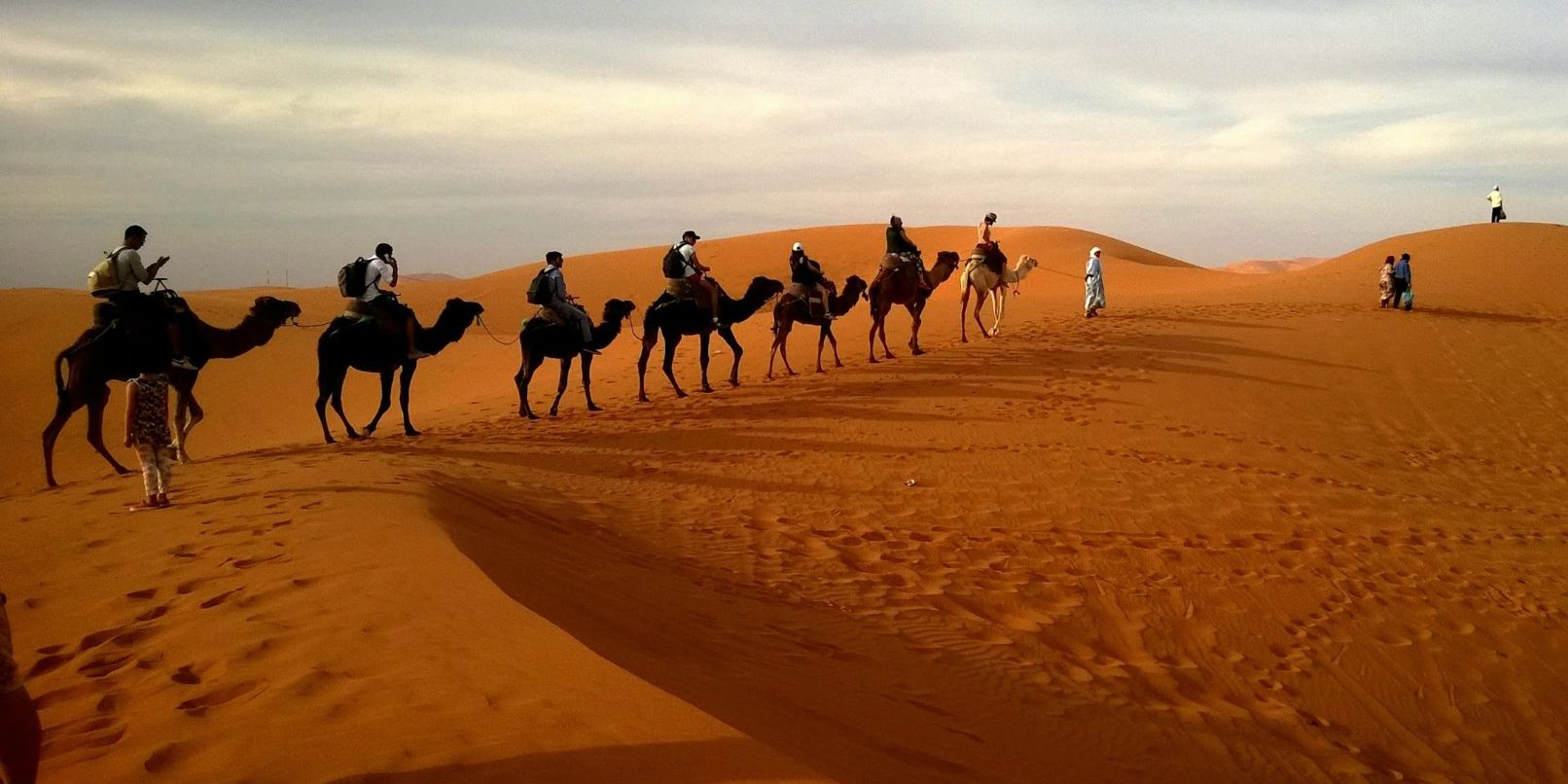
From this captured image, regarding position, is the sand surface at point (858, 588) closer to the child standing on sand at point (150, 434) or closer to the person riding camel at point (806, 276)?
the child standing on sand at point (150, 434)

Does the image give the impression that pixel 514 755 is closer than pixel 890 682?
Yes

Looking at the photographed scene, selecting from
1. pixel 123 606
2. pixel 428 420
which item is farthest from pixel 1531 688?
pixel 428 420

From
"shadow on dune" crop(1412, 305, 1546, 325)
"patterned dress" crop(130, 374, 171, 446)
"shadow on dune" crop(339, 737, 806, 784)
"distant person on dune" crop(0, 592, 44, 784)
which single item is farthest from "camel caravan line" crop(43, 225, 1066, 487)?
"shadow on dune" crop(1412, 305, 1546, 325)

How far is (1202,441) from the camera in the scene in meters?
13.5

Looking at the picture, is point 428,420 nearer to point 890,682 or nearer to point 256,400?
point 256,400

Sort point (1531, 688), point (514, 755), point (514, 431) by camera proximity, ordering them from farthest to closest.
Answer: point (514, 431), point (1531, 688), point (514, 755)

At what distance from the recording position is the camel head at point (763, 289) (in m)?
18.2

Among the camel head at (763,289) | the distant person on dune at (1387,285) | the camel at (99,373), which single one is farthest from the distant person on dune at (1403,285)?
the camel at (99,373)

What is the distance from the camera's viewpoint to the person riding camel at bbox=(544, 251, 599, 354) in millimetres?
15141

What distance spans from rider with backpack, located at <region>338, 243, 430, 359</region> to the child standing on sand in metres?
5.20

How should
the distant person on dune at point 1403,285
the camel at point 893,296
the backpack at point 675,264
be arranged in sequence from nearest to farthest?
1. the backpack at point 675,264
2. the camel at point 893,296
3. the distant person on dune at point 1403,285

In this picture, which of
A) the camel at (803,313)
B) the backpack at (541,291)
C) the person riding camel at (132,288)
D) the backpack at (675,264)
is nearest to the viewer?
the person riding camel at (132,288)

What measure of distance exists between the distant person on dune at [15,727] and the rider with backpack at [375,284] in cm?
1075

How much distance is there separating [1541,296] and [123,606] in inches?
1272
